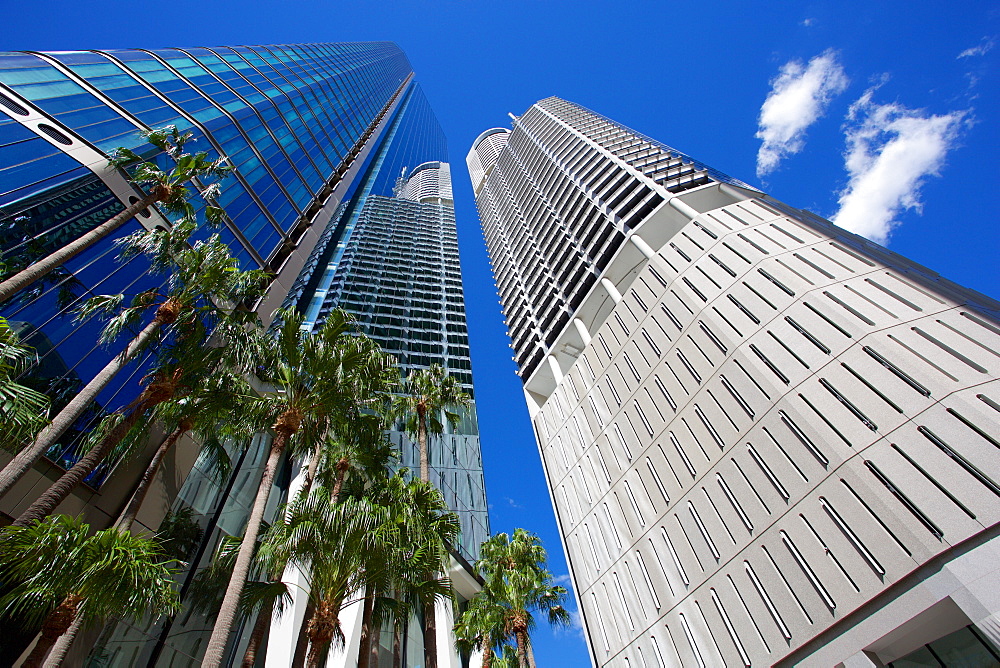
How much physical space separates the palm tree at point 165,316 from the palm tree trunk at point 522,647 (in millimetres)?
15581

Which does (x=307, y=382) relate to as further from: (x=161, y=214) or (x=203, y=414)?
(x=161, y=214)

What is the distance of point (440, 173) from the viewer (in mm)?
117500

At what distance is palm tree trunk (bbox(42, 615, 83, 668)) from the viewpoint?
29.4ft

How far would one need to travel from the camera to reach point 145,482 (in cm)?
1334

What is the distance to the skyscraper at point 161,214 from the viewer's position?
13.3 meters

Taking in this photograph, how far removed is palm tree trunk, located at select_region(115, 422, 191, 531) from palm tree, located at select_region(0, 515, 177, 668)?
3498 mm

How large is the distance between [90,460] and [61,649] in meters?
3.63

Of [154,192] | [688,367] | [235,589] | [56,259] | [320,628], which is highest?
[688,367]

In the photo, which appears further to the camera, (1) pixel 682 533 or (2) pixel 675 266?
(2) pixel 675 266

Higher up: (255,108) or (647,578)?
(255,108)

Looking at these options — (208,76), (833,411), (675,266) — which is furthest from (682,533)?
(208,76)

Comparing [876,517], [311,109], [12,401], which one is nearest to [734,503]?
[876,517]

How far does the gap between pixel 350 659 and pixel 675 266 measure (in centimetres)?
2623

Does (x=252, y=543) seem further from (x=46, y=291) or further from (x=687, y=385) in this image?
(x=687, y=385)
